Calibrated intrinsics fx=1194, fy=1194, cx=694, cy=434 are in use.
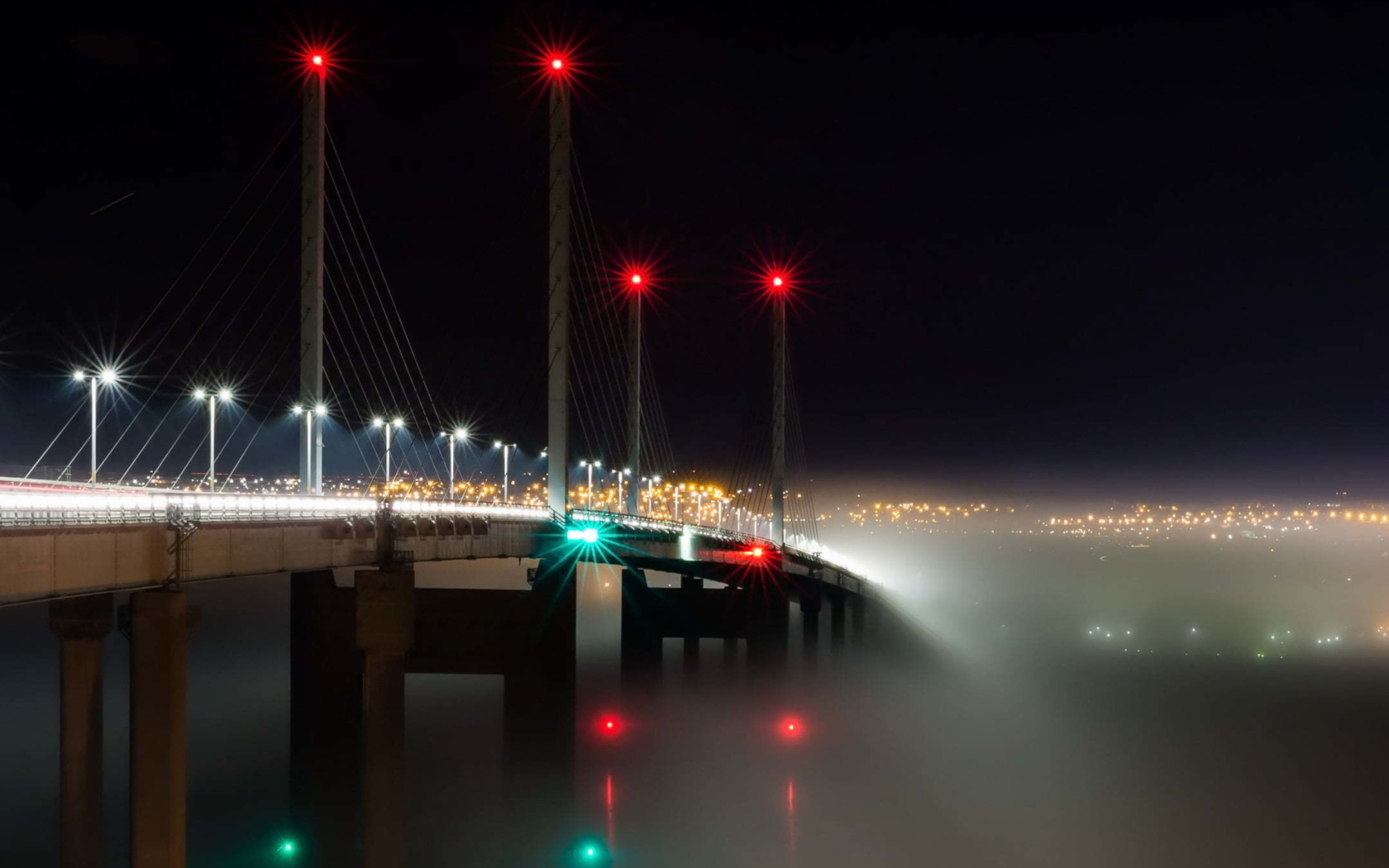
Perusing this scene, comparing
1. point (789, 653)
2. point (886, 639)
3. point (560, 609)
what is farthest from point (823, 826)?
point (886, 639)

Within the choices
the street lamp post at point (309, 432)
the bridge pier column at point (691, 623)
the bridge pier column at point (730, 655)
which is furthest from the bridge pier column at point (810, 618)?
the street lamp post at point (309, 432)

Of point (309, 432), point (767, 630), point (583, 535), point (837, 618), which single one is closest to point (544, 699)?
point (583, 535)

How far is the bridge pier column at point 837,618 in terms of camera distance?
314 feet

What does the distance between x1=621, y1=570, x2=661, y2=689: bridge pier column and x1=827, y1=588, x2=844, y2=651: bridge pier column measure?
24.0 m

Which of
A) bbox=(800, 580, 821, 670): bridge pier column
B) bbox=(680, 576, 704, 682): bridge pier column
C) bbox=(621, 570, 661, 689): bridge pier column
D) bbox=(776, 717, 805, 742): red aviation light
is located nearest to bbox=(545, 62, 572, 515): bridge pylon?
bbox=(776, 717, 805, 742): red aviation light

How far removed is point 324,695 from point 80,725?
17665 millimetres

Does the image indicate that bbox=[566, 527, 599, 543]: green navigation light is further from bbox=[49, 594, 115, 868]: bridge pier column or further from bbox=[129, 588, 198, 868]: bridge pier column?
bbox=[129, 588, 198, 868]: bridge pier column

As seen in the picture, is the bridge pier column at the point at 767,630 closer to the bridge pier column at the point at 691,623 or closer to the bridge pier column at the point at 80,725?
the bridge pier column at the point at 691,623

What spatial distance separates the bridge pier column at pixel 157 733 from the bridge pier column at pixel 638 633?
166 feet

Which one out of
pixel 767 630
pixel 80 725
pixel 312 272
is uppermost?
→ pixel 312 272

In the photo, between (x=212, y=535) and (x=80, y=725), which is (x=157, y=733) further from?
(x=80, y=725)

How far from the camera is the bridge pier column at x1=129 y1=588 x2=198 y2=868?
20.3m

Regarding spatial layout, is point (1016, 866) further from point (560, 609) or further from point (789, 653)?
point (789, 653)

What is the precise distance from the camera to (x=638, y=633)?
7438 cm
